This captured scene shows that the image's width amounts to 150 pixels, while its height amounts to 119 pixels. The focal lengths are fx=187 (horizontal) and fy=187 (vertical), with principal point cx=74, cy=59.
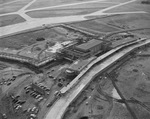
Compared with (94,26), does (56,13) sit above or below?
above

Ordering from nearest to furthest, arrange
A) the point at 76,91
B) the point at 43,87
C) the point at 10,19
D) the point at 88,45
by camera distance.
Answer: the point at 76,91 < the point at 43,87 < the point at 88,45 < the point at 10,19

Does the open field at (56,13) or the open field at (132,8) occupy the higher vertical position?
the open field at (56,13)

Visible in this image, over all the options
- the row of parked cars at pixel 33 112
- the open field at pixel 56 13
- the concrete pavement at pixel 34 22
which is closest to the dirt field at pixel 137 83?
the row of parked cars at pixel 33 112

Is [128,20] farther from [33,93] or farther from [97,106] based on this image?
[33,93]

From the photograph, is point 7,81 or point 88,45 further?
point 88,45

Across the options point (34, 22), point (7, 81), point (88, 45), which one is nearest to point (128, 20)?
point (88, 45)

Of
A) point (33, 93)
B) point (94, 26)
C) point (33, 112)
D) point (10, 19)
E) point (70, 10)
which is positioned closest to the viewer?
point (33, 112)

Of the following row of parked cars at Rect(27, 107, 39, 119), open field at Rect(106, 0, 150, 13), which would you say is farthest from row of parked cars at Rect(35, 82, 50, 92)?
open field at Rect(106, 0, 150, 13)

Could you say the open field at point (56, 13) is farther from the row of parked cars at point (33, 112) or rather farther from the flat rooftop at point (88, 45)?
the row of parked cars at point (33, 112)

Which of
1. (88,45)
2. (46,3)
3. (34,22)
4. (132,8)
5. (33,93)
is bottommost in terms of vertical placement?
(132,8)
